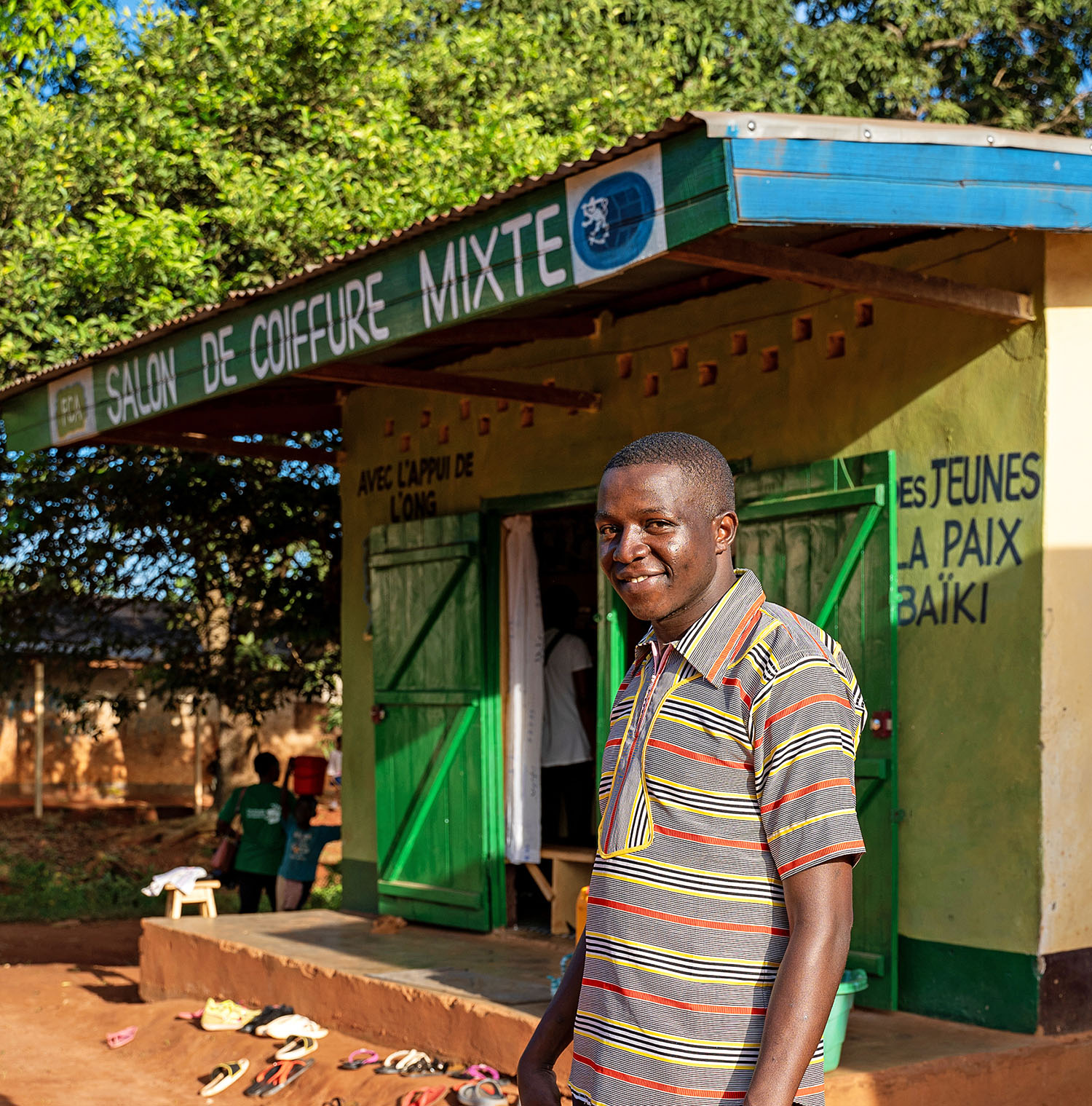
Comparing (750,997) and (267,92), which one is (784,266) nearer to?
(750,997)

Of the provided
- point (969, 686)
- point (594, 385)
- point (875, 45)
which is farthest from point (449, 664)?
point (875, 45)

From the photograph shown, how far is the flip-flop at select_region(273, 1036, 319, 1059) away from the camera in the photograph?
668 centimetres

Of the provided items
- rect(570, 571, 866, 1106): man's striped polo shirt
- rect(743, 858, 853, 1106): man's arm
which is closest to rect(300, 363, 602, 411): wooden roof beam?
rect(570, 571, 866, 1106): man's striped polo shirt

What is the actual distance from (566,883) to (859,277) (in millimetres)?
3812

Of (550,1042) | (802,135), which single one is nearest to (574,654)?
(802,135)

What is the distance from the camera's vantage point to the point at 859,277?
5.11 m

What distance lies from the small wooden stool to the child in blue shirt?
0.57m

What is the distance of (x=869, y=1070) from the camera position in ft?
15.9

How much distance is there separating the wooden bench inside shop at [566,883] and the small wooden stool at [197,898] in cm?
248

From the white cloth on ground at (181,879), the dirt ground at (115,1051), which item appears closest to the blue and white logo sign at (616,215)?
the dirt ground at (115,1051)

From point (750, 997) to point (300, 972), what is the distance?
17.8ft

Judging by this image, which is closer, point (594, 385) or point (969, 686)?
point (969, 686)

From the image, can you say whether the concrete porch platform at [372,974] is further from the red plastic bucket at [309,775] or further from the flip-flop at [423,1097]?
the red plastic bucket at [309,775]

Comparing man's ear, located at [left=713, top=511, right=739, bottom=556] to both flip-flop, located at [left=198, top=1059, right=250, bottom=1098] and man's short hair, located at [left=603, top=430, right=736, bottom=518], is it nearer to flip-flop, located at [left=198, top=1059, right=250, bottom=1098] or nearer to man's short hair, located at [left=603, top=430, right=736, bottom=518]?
man's short hair, located at [left=603, top=430, right=736, bottom=518]
